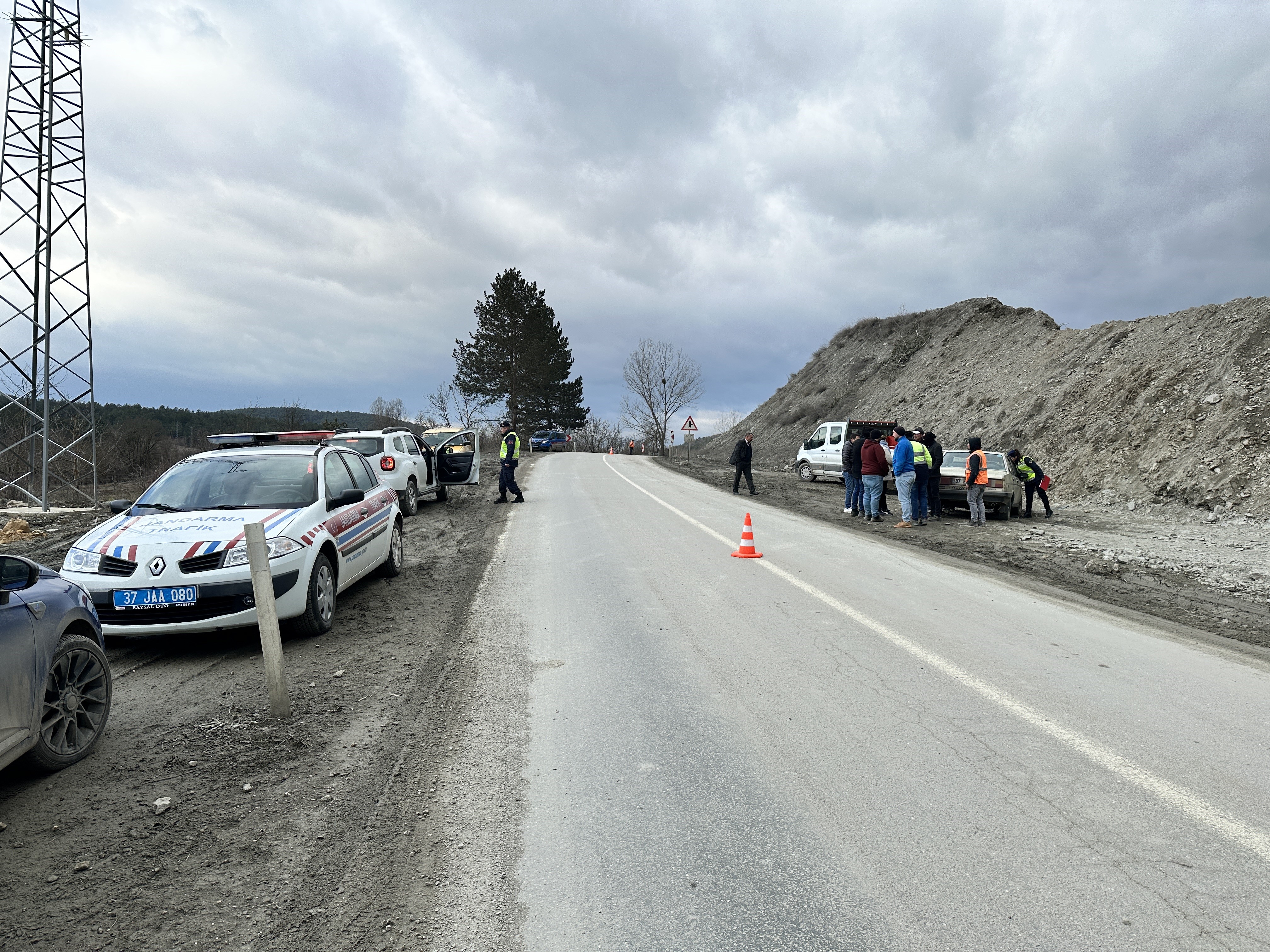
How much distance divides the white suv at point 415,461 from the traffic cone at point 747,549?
657 cm

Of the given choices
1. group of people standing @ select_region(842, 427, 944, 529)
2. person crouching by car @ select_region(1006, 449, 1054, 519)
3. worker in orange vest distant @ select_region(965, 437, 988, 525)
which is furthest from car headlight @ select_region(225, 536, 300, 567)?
person crouching by car @ select_region(1006, 449, 1054, 519)

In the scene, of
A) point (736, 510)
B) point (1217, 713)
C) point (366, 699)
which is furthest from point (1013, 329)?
point (366, 699)

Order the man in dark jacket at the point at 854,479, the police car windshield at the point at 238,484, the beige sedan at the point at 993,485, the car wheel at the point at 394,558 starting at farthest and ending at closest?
the man in dark jacket at the point at 854,479 < the beige sedan at the point at 993,485 < the car wheel at the point at 394,558 < the police car windshield at the point at 238,484

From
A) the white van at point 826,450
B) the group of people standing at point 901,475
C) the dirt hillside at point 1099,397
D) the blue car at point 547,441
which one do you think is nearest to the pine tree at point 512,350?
the blue car at point 547,441

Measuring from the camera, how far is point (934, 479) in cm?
1644

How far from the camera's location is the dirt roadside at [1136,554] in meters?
8.16

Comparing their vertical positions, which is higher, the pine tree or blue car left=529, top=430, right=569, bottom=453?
the pine tree

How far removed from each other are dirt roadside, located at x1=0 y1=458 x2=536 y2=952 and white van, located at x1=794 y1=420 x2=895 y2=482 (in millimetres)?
20482

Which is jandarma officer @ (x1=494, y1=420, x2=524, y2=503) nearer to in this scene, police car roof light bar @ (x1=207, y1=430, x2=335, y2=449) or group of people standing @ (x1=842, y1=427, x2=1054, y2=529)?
group of people standing @ (x1=842, y1=427, x2=1054, y2=529)

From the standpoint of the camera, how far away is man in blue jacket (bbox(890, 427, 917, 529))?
48.6 feet

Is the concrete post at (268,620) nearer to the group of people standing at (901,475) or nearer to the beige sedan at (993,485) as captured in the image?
the group of people standing at (901,475)

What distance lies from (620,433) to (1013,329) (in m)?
51.5

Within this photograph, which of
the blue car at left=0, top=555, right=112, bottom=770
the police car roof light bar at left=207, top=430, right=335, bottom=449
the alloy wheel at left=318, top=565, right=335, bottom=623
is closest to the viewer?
the blue car at left=0, top=555, right=112, bottom=770

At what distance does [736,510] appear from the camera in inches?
643
